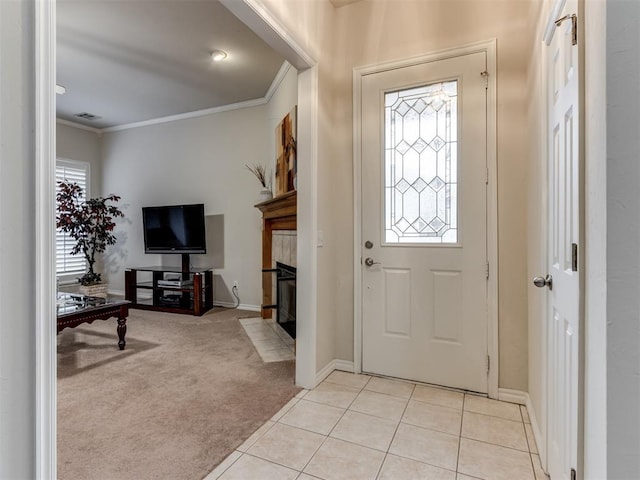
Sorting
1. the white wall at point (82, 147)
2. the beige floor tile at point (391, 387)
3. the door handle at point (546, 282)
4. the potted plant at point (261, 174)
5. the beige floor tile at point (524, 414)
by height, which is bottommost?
the beige floor tile at point (524, 414)

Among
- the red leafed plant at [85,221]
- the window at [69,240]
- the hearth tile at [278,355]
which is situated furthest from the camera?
the window at [69,240]

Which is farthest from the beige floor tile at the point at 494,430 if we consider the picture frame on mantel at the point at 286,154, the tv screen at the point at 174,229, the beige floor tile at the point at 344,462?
the tv screen at the point at 174,229

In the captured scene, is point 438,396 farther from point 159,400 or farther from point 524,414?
point 159,400

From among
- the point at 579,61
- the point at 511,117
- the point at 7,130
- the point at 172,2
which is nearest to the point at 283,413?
the point at 7,130

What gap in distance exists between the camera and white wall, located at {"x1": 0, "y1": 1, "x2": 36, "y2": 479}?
2.55 ft

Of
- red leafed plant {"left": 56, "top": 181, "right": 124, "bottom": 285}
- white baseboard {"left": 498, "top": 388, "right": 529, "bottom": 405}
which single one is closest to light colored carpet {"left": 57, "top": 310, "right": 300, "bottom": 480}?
white baseboard {"left": 498, "top": 388, "right": 529, "bottom": 405}

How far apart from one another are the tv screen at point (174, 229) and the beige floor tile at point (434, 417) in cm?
361

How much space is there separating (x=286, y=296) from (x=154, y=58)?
2.85 metres

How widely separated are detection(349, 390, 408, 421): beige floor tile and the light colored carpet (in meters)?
0.46

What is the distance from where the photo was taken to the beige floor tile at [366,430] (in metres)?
1.76

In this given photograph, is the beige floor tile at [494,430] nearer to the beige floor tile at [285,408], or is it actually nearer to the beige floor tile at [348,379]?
the beige floor tile at [348,379]

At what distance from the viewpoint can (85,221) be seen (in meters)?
5.10

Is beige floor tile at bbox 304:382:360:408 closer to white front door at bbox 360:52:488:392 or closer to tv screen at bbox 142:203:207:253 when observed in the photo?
white front door at bbox 360:52:488:392

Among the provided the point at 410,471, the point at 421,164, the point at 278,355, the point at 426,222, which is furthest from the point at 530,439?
the point at 278,355
